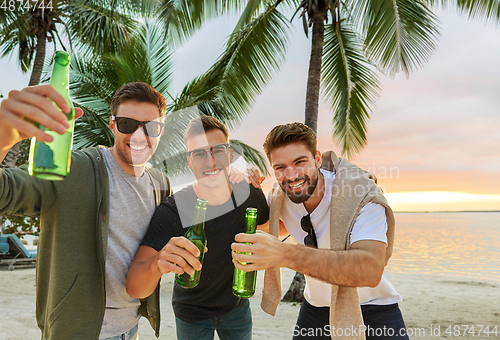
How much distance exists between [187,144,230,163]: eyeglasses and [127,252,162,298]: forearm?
0.84m

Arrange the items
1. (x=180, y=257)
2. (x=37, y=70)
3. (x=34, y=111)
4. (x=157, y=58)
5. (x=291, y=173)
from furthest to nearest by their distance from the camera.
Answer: (x=37, y=70)
(x=157, y=58)
(x=291, y=173)
(x=180, y=257)
(x=34, y=111)

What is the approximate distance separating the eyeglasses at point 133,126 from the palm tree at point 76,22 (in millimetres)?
10119

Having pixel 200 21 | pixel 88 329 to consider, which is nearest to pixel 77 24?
pixel 200 21

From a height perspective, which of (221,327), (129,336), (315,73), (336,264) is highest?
(315,73)

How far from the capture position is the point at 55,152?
1.06 m

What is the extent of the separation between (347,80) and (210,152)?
800cm

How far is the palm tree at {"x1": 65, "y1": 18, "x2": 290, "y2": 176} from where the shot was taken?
27.8 feet

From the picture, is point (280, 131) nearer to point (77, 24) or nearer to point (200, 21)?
point (200, 21)

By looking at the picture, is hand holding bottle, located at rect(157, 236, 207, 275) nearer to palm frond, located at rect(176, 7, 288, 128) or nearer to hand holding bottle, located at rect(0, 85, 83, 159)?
hand holding bottle, located at rect(0, 85, 83, 159)

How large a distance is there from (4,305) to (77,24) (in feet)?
29.5

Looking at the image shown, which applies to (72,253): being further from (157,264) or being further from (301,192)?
(301,192)

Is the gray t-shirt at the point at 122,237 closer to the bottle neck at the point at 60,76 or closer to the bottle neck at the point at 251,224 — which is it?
the bottle neck at the point at 251,224

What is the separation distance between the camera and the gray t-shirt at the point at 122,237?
1.95 metres

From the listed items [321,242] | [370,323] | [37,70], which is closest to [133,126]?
Result: [321,242]
